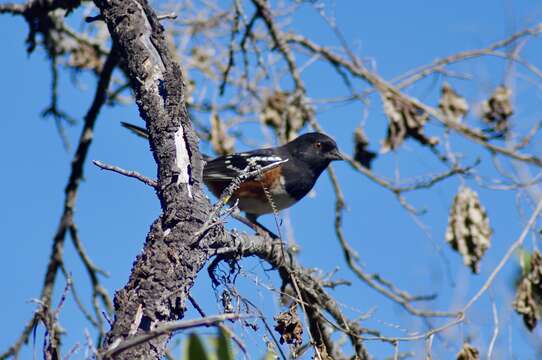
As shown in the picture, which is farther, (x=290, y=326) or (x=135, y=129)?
(x=135, y=129)

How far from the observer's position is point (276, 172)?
4.79m

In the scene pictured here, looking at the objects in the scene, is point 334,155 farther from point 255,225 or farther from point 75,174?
point 75,174

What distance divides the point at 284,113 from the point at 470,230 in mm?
1483

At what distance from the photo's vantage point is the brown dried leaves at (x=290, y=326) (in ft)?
7.33

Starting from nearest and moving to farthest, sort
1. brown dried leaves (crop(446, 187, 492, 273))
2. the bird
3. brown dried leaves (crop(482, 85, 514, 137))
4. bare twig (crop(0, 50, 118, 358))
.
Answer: brown dried leaves (crop(446, 187, 492, 273)) → bare twig (crop(0, 50, 118, 358)) → brown dried leaves (crop(482, 85, 514, 137)) → the bird

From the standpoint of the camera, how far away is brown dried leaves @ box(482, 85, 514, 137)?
399 centimetres

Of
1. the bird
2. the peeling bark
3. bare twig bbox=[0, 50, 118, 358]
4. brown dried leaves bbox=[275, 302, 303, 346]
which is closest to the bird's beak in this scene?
the bird

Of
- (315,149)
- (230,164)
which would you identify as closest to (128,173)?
(230,164)

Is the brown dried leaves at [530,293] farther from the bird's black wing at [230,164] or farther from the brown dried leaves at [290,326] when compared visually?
the bird's black wing at [230,164]

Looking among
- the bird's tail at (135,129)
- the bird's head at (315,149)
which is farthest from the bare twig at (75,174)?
the bird's head at (315,149)

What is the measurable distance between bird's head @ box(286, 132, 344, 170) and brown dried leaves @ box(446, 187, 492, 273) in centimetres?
151

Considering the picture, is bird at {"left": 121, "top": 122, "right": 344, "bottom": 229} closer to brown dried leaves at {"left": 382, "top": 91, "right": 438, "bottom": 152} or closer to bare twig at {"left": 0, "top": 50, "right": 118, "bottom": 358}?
brown dried leaves at {"left": 382, "top": 91, "right": 438, "bottom": 152}

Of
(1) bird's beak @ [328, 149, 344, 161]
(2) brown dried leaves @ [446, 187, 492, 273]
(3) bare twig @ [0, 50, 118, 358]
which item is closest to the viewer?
(2) brown dried leaves @ [446, 187, 492, 273]

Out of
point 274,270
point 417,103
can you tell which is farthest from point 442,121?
point 274,270
